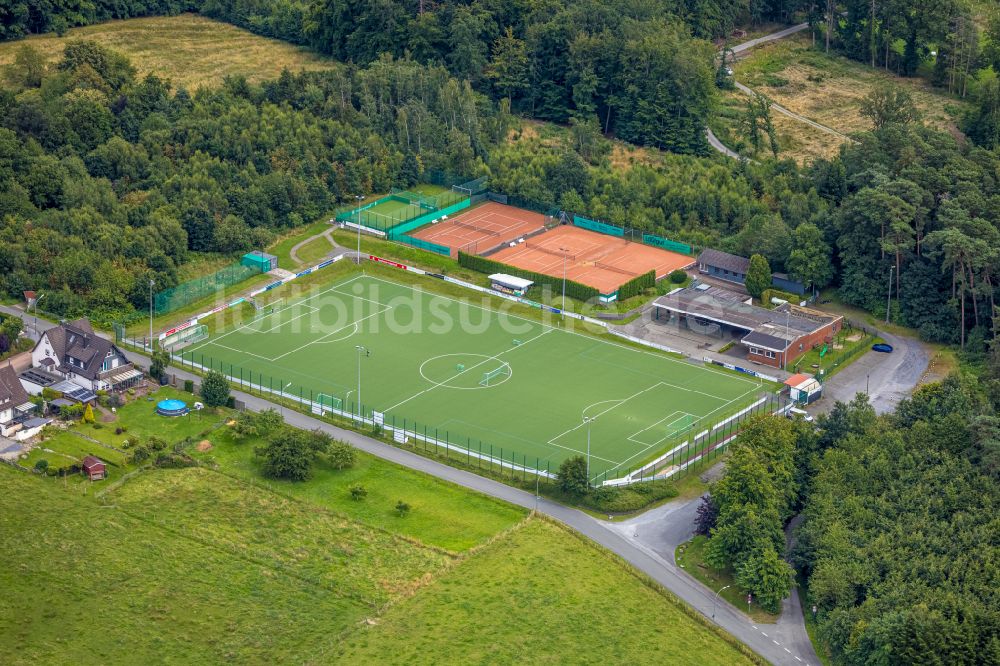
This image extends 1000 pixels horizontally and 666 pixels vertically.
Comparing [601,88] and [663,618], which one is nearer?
[663,618]

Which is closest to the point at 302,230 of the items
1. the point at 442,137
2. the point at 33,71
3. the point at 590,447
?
the point at 442,137

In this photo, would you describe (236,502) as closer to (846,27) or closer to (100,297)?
(100,297)

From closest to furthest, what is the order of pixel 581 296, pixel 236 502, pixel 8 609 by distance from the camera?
pixel 8 609
pixel 236 502
pixel 581 296

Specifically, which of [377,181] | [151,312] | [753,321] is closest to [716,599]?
[753,321]

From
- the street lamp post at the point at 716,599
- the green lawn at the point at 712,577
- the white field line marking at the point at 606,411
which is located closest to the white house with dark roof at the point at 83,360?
the white field line marking at the point at 606,411

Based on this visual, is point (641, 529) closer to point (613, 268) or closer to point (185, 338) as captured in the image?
point (613, 268)

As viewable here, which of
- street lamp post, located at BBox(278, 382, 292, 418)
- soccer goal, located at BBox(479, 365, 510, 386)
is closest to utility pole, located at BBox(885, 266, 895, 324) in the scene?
soccer goal, located at BBox(479, 365, 510, 386)
